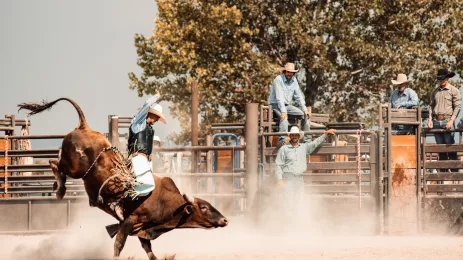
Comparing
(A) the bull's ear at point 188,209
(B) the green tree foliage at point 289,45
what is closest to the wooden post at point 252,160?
(A) the bull's ear at point 188,209

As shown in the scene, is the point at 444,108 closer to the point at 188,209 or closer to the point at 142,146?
the point at 188,209

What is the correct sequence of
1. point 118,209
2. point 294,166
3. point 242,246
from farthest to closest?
point 294,166 < point 242,246 < point 118,209

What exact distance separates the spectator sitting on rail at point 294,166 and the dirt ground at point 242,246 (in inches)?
22.7

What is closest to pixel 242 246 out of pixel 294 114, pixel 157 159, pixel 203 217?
pixel 203 217

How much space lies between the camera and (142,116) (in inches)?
453

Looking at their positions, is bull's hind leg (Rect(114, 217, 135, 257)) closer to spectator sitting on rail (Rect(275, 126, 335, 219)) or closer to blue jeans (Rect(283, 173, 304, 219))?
spectator sitting on rail (Rect(275, 126, 335, 219))

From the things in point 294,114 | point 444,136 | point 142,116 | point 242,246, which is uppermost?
point 294,114

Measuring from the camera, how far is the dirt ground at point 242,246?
40.1 feet

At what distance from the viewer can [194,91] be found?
65.1ft

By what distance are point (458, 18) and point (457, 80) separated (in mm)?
2397

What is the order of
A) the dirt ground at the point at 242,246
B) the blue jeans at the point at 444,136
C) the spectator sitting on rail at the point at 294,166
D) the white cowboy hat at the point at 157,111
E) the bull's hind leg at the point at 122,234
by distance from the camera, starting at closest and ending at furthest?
the bull's hind leg at the point at 122,234 → the white cowboy hat at the point at 157,111 → the dirt ground at the point at 242,246 → the spectator sitting on rail at the point at 294,166 → the blue jeans at the point at 444,136

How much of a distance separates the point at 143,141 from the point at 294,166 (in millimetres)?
3825

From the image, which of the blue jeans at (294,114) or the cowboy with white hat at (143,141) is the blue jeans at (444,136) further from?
the cowboy with white hat at (143,141)

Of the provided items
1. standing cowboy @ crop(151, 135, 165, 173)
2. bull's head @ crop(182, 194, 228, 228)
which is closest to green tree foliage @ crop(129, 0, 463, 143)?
standing cowboy @ crop(151, 135, 165, 173)
